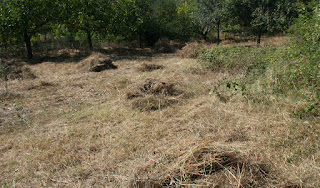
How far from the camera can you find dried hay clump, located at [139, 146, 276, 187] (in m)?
2.13

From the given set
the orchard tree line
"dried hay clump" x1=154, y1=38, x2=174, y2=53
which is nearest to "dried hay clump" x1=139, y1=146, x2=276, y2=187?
the orchard tree line

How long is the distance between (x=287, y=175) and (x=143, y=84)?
350 cm

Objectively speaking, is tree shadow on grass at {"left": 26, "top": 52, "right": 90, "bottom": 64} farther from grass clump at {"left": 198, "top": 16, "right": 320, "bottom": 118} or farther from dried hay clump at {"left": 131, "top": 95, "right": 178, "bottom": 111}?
grass clump at {"left": 198, "top": 16, "right": 320, "bottom": 118}

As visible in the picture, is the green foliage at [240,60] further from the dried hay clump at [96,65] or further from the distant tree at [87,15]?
the distant tree at [87,15]

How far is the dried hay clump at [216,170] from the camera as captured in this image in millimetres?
2127

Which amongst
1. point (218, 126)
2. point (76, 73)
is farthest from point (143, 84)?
point (76, 73)

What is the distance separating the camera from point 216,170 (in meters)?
2.27

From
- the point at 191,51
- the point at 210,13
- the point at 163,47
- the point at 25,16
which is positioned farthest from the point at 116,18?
the point at 210,13

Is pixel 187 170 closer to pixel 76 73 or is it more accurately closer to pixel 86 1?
pixel 76 73

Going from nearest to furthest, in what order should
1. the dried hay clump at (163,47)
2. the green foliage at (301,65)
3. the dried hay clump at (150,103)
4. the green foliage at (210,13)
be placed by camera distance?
1. the green foliage at (301,65)
2. the dried hay clump at (150,103)
3. the dried hay clump at (163,47)
4. the green foliage at (210,13)

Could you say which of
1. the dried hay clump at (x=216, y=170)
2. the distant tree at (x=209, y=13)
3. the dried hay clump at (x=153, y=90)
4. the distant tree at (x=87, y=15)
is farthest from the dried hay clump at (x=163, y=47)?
the dried hay clump at (x=216, y=170)

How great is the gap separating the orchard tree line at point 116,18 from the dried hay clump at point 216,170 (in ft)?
26.5

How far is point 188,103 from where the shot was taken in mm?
4504

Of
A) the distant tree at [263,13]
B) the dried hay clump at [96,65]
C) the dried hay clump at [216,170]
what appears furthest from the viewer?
the distant tree at [263,13]
